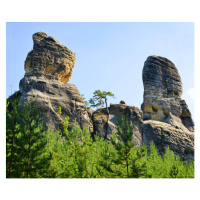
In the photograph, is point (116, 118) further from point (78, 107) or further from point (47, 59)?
point (47, 59)

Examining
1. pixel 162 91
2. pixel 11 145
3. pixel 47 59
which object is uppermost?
pixel 47 59

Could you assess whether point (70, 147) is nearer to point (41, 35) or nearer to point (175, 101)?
point (41, 35)

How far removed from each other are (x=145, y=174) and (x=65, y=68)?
15.9 m

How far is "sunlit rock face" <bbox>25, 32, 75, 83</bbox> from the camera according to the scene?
75.9ft

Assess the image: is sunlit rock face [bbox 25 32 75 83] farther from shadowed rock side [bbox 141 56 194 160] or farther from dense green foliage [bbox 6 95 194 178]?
dense green foliage [bbox 6 95 194 178]

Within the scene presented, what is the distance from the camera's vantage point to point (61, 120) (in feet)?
67.9

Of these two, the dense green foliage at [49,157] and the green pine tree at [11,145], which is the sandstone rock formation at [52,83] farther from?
the green pine tree at [11,145]

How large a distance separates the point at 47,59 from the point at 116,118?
921 centimetres

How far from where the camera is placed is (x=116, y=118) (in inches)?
930

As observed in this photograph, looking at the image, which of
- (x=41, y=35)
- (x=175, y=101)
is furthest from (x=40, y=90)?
(x=175, y=101)

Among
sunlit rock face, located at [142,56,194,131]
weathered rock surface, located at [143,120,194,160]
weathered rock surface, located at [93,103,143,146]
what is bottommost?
weathered rock surface, located at [143,120,194,160]

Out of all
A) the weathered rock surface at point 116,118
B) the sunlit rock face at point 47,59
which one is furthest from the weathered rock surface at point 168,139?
the sunlit rock face at point 47,59

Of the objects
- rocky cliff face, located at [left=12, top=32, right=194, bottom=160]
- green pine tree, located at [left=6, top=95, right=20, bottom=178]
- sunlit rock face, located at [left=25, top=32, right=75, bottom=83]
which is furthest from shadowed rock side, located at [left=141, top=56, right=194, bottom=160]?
green pine tree, located at [left=6, top=95, right=20, bottom=178]

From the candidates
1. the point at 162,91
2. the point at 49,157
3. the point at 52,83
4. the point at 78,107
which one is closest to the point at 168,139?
the point at 162,91
